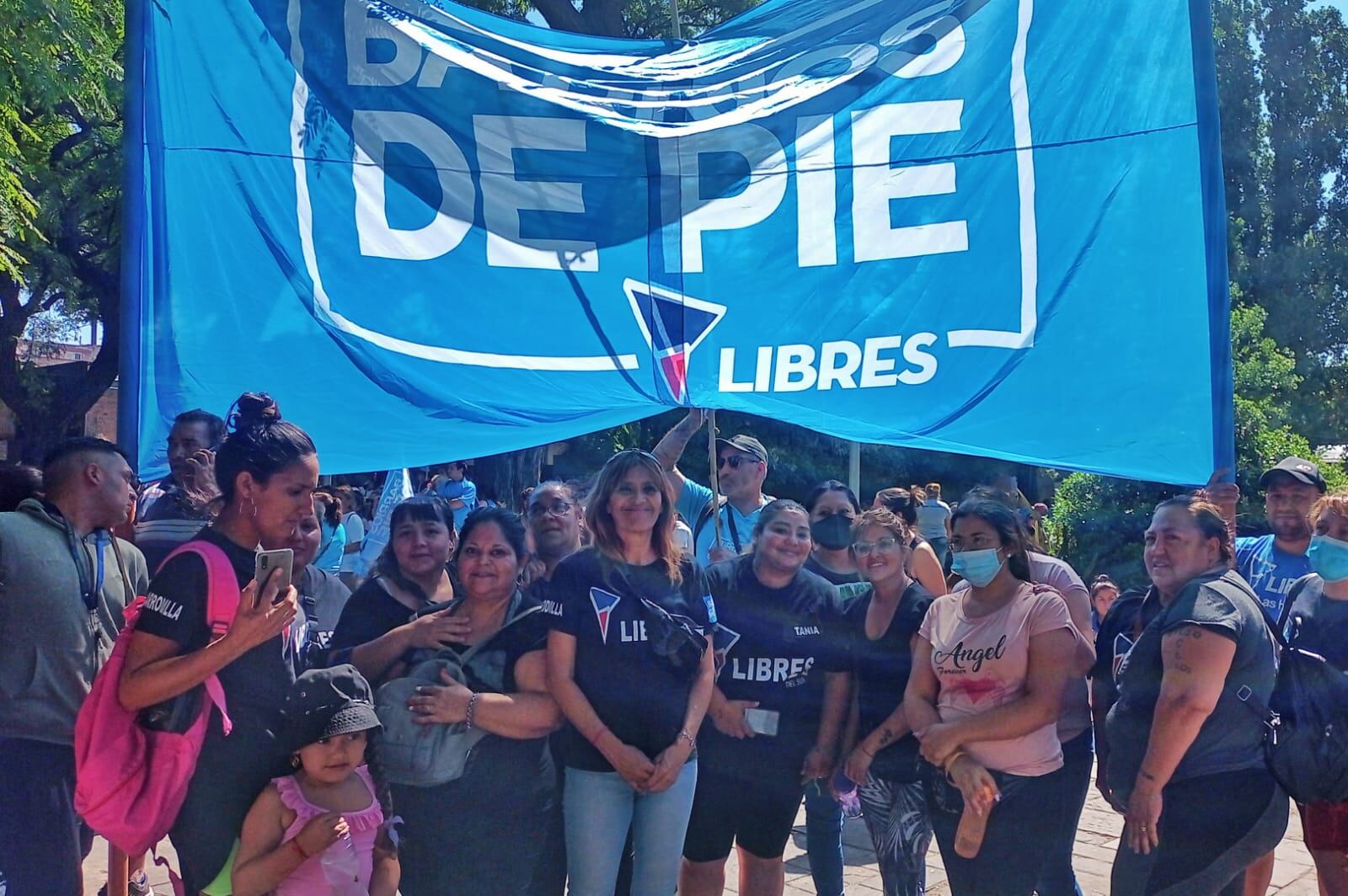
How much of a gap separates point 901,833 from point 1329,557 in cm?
179

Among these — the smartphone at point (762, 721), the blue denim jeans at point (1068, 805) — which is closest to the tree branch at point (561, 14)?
the smartphone at point (762, 721)

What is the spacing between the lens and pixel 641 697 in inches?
149

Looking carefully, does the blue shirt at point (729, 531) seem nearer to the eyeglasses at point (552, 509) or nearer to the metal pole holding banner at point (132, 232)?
the eyeglasses at point (552, 509)

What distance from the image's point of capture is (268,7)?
4.49 metres

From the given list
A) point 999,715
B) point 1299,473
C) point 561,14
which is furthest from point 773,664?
point 561,14

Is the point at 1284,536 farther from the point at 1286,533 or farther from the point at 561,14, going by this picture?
the point at 561,14

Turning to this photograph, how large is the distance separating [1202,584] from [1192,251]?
142cm

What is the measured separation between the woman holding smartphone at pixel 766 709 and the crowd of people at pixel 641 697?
0.01 meters

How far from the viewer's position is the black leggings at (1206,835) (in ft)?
11.6

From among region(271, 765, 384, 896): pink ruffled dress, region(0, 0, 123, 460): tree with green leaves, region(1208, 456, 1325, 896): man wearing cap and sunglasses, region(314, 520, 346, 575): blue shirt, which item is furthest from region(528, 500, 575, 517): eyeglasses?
region(0, 0, 123, 460): tree with green leaves

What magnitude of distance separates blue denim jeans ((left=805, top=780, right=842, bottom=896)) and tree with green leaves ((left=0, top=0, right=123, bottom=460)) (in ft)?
17.2

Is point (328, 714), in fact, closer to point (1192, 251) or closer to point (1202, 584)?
point (1202, 584)

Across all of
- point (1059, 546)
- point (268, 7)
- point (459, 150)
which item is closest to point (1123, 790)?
point (459, 150)

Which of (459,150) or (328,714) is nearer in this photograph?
(328,714)
